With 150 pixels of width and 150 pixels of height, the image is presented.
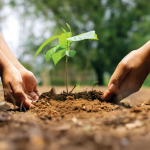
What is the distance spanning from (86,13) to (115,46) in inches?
126

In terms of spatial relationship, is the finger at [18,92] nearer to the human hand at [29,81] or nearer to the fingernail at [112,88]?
the human hand at [29,81]

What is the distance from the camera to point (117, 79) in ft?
5.11

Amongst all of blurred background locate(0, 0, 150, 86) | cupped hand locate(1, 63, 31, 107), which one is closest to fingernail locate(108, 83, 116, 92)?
cupped hand locate(1, 63, 31, 107)

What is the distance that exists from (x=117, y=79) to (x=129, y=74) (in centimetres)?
14

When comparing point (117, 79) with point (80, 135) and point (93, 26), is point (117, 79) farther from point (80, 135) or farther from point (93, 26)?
point (93, 26)

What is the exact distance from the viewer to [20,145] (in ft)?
1.86

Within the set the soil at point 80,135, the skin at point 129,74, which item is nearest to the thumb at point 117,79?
the skin at point 129,74

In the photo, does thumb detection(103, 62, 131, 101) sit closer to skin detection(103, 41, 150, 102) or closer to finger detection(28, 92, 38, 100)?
skin detection(103, 41, 150, 102)

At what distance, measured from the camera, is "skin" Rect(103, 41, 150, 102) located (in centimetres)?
152

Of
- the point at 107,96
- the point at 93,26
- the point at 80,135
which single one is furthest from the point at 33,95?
the point at 93,26

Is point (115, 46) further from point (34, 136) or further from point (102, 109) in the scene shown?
point (34, 136)

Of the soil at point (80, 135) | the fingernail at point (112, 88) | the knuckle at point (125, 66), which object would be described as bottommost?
the soil at point (80, 135)

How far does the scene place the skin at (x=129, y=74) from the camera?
4.98 ft

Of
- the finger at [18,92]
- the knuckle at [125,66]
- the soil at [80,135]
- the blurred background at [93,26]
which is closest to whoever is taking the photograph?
the soil at [80,135]
